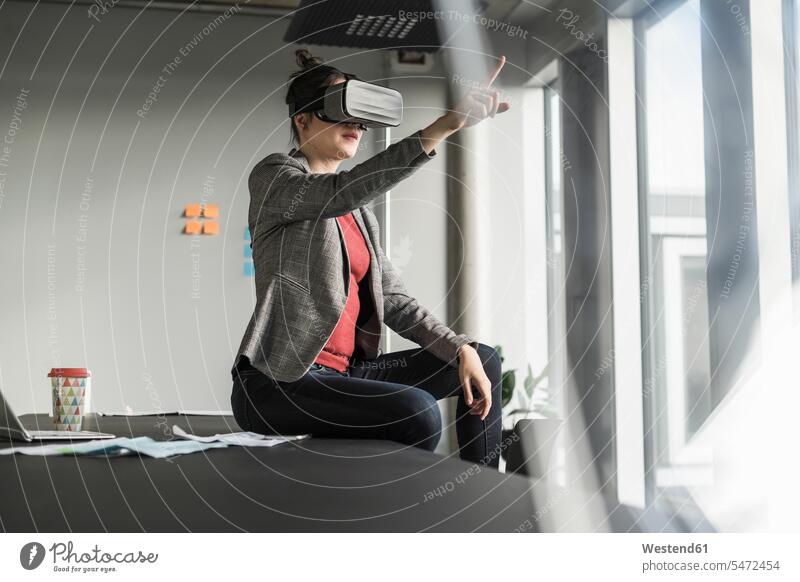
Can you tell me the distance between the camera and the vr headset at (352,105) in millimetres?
993

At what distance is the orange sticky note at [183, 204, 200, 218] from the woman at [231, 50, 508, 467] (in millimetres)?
1669

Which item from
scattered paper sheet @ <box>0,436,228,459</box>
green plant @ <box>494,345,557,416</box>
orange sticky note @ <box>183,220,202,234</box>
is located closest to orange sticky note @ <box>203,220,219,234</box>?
orange sticky note @ <box>183,220,202,234</box>

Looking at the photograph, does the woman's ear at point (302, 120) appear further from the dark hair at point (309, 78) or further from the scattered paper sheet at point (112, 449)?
the scattered paper sheet at point (112, 449)

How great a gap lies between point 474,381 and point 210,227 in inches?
71.7

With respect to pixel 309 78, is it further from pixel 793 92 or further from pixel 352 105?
pixel 793 92

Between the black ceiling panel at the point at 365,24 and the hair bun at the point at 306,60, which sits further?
the black ceiling panel at the point at 365,24

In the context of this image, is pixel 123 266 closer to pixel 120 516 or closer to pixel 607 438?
pixel 607 438

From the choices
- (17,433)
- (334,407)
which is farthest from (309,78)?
(17,433)

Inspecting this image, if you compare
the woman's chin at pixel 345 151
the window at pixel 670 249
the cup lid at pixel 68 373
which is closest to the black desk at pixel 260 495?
the cup lid at pixel 68 373

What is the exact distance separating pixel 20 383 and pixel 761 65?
2343 millimetres

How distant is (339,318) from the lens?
0.93 metres

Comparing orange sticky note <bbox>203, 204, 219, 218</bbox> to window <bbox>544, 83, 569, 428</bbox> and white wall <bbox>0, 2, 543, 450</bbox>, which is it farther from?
window <bbox>544, 83, 569, 428</bbox>

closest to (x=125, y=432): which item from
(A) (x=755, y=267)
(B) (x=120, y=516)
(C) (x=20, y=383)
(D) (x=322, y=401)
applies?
(D) (x=322, y=401)

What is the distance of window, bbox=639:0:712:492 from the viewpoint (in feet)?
6.08
